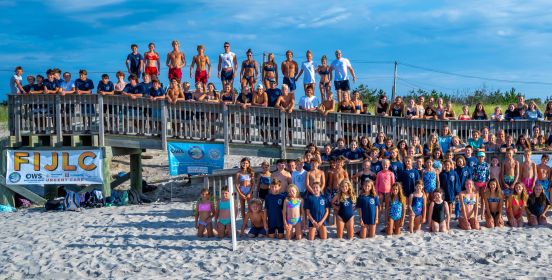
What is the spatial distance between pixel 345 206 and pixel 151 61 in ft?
24.9

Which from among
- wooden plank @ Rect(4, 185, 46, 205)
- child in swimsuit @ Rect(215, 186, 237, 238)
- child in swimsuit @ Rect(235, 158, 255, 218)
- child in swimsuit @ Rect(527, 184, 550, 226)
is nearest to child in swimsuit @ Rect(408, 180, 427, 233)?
child in swimsuit @ Rect(527, 184, 550, 226)

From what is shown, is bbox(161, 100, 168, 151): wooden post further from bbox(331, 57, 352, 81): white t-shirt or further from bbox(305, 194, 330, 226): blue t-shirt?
bbox(305, 194, 330, 226): blue t-shirt

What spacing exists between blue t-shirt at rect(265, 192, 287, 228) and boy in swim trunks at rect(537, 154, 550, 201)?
500 cm

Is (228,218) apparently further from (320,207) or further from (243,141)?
(243,141)

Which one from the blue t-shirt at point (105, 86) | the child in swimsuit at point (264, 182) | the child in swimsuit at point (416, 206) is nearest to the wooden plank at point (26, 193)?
the blue t-shirt at point (105, 86)

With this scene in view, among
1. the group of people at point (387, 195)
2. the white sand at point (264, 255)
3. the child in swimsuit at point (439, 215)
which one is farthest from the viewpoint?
the child in swimsuit at point (439, 215)

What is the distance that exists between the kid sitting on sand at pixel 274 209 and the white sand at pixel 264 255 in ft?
0.94

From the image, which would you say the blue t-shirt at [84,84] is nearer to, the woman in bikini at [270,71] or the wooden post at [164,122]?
the wooden post at [164,122]

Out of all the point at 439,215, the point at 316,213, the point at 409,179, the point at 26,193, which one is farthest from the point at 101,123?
the point at 439,215

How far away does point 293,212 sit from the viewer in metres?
13.2

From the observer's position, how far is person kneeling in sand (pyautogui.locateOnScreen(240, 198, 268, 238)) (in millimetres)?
13484

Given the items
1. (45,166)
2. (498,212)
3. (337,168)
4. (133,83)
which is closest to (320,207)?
(337,168)

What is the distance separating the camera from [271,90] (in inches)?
690

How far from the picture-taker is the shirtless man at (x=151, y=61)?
18438 mm
